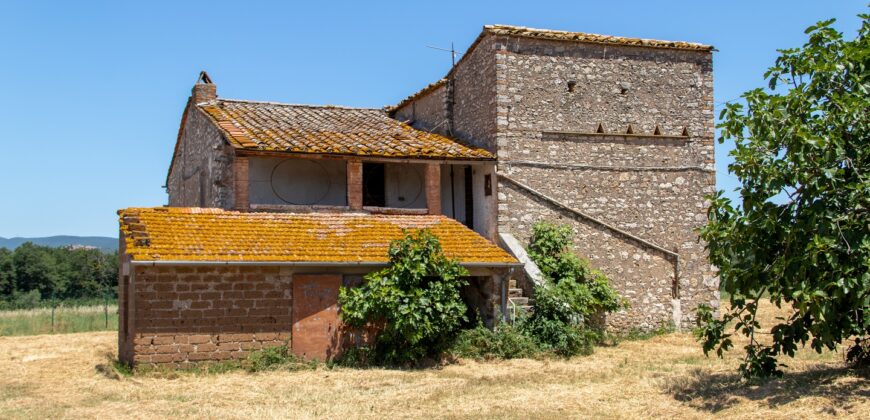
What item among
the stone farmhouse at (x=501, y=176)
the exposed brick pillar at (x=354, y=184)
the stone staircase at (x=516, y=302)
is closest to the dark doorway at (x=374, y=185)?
the stone farmhouse at (x=501, y=176)

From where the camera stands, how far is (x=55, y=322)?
24828 millimetres

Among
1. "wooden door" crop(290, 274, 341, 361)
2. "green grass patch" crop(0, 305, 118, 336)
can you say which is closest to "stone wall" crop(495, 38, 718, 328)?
"wooden door" crop(290, 274, 341, 361)

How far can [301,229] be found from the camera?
51.2 feet

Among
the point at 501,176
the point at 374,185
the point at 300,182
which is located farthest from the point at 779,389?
the point at 374,185

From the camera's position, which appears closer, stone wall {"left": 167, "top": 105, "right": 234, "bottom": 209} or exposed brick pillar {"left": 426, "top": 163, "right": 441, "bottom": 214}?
stone wall {"left": 167, "top": 105, "right": 234, "bottom": 209}

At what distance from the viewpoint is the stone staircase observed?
15.6m

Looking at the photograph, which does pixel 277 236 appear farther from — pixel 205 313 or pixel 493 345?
pixel 493 345

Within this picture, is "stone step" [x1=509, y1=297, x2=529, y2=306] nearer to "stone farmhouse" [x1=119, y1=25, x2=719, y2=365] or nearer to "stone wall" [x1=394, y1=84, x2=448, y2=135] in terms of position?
"stone farmhouse" [x1=119, y1=25, x2=719, y2=365]

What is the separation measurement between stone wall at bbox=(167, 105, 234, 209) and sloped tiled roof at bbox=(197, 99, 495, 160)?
0.55 metres

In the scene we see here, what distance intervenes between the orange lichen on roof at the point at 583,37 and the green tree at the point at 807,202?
7.51 metres

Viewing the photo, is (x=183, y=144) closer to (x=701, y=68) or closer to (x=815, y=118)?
(x=701, y=68)

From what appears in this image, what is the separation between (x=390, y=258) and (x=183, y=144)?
1020 cm

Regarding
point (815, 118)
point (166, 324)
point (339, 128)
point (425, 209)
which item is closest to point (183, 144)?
point (339, 128)

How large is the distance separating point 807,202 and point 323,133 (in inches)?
423
